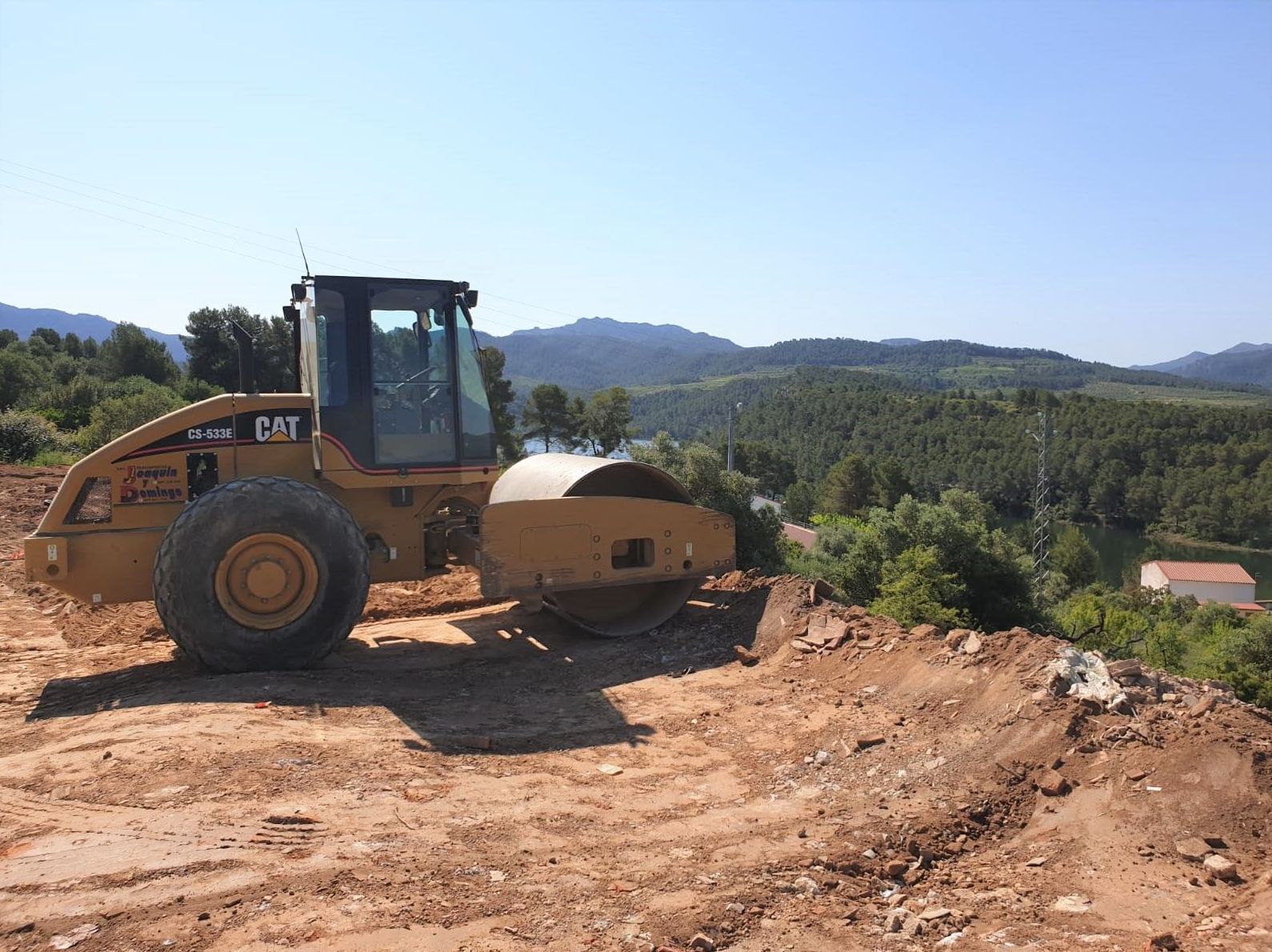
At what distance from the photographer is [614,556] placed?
8.19m

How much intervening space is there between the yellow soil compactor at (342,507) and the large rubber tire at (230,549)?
12 mm

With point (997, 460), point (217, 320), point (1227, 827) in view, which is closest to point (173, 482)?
point (1227, 827)

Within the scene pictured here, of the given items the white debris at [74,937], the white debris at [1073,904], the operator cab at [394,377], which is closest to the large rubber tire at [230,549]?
the operator cab at [394,377]

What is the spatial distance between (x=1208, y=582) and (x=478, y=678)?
6226 cm

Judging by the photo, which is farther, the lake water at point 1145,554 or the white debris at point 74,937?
the lake water at point 1145,554

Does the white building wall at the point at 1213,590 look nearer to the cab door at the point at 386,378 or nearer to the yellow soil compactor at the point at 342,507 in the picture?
the yellow soil compactor at the point at 342,507

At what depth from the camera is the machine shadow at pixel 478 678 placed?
5.93 m

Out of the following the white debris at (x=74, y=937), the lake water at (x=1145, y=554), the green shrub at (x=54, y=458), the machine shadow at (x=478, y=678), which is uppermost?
the green shrub at (x=54, y=458)

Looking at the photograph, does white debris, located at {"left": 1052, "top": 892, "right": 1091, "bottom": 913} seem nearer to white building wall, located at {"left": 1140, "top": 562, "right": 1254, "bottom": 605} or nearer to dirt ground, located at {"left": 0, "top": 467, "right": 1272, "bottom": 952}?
dirt ground, located at {"left": 0, "top": 467, "right": 1272, "bottom": 952}

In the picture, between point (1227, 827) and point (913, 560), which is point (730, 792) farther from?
point (913, 560)

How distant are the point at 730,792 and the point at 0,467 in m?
14.3

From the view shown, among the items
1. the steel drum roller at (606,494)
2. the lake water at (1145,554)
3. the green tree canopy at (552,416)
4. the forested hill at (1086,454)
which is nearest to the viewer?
the steel drum roller at (606,494)


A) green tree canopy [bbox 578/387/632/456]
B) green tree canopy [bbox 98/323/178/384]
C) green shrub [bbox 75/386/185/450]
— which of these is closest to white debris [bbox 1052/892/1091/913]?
green shrub [bbox 75/386/185/450]

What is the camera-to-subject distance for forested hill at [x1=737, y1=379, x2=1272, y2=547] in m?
92.2
